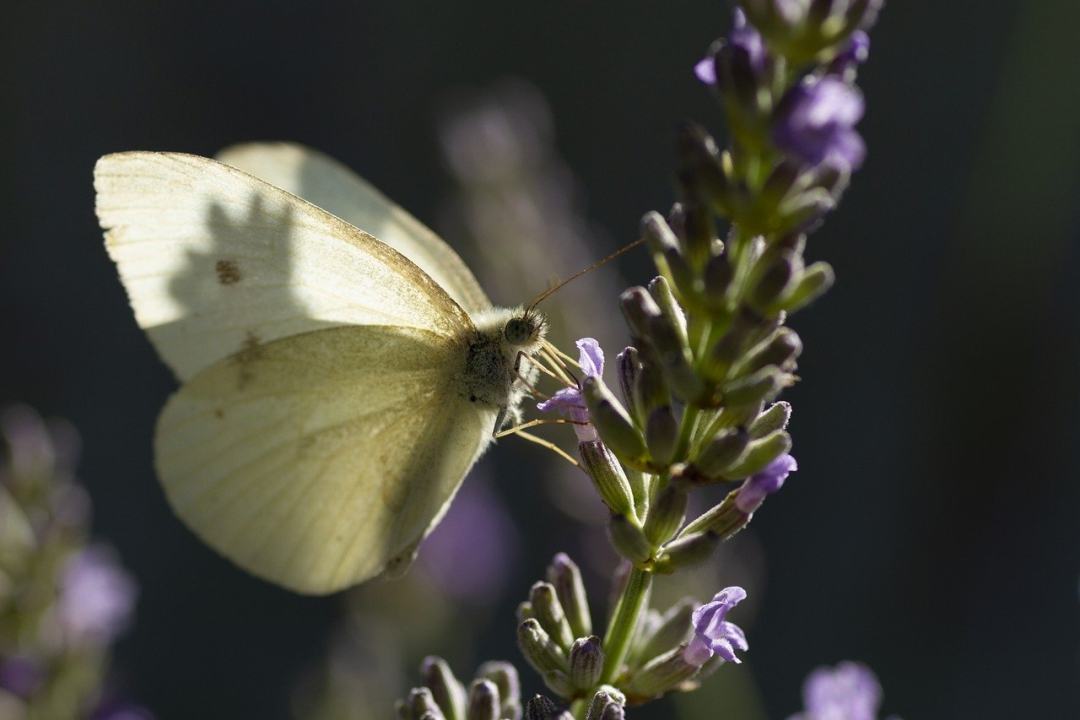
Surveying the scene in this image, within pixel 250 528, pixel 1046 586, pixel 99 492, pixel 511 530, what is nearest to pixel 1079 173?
pixel 1046 586

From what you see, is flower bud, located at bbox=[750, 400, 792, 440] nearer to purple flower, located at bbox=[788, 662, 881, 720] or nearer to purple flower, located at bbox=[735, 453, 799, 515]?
purple flower, located at bbox=[735, 453, 799, 515]

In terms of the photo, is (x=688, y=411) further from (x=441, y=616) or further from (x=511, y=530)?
(x=511, y=530)

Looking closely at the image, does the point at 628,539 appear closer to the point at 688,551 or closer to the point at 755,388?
the point at 688,551

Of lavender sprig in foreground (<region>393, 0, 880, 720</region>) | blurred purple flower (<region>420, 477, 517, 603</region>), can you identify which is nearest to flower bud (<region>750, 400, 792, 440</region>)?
lavender sprig in foreground (<region>393, 0, 880, 720</region>)

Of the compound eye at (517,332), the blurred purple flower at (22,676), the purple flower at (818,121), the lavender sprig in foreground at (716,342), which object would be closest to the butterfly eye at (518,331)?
the compound eye at (517,332)

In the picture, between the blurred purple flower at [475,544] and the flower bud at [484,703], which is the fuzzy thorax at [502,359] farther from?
the blurred purple flower at [475,544]

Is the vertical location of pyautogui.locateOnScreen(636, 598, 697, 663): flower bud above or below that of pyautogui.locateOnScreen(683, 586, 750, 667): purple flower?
below

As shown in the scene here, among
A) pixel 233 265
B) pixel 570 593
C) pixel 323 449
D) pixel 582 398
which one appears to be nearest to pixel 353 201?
pixel 233 265
